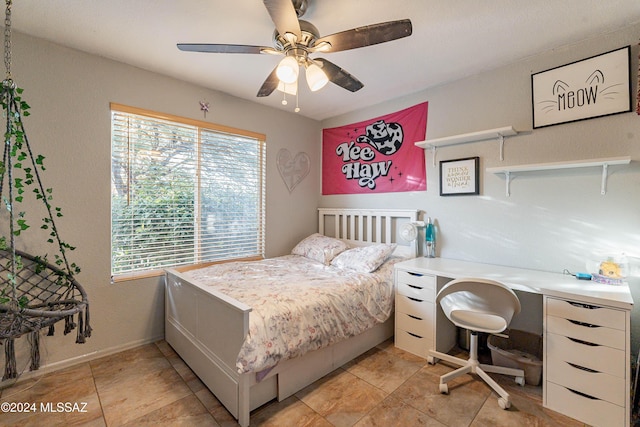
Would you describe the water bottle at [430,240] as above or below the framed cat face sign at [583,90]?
below

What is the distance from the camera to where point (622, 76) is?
1885 mm

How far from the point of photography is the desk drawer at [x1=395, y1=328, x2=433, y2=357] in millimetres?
2299

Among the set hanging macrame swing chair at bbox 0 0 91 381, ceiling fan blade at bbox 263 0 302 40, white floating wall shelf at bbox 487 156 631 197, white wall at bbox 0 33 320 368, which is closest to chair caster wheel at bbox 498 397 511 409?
white floating wall shelf at bbox 487 156 631 197

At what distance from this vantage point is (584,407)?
5.30ft

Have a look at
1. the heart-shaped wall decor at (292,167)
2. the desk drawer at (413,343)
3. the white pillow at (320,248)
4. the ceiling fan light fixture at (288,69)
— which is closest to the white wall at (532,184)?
the desk drawer at (413,343)

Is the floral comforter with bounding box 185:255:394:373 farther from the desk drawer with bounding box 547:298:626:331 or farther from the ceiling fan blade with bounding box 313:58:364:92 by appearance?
the ceiling fan blade with bounding box 313:58:364:92

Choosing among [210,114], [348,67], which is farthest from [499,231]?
[210,114]

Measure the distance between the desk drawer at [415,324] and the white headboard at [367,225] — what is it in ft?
2.29

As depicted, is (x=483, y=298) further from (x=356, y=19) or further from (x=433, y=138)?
(x=356, y=19)

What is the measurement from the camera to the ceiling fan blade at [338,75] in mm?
1791

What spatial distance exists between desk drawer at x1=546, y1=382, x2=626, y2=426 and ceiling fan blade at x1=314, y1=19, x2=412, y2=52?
90.5 inches

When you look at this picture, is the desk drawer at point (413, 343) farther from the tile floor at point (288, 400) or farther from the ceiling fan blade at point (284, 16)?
the ceiling fan blade at point (284, 16)

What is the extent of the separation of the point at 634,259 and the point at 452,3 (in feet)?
6.89

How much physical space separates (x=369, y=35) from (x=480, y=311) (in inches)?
72.4
